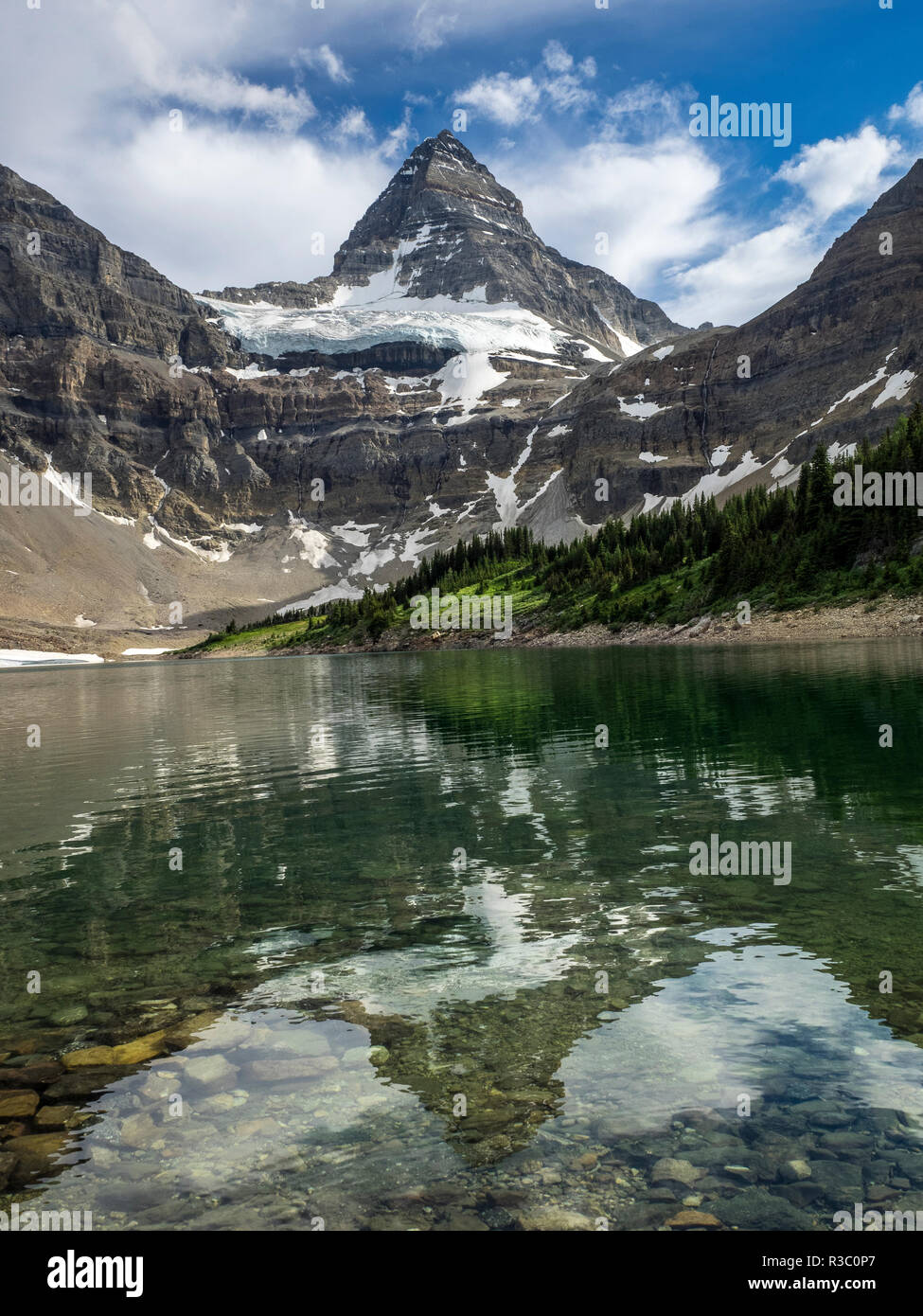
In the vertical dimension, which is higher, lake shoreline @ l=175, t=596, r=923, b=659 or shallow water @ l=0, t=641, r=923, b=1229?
lake shoreline @ l=175, t=596, r=923, b=659

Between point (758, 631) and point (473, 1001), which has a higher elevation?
point (758, 631)

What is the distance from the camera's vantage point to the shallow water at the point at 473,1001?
21.1 feet

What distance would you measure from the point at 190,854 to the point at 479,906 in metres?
7.67

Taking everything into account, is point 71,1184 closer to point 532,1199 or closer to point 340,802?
point 532,1199

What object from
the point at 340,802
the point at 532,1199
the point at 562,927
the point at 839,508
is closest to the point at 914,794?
the point at 562,927

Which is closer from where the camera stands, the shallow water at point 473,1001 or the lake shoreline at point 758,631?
the shallow water at point 473,1001

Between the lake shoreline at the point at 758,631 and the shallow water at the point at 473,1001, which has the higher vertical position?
the lake shoreline at the point at 758,631

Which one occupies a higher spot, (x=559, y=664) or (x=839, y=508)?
(x=839, y=508)

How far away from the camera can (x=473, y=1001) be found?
384 inches

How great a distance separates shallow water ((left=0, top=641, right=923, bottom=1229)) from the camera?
643 cm

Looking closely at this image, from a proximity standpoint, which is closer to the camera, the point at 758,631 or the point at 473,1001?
the point at 473,1001

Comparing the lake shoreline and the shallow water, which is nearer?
the shallow water
